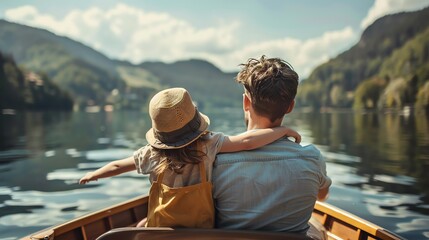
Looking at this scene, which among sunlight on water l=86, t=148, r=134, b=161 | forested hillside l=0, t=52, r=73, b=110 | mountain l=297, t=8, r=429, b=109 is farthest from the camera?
forested hillside l=0, t=52, r=73, b=110

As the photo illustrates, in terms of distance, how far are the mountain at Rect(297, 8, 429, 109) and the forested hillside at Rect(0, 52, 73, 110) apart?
259ft

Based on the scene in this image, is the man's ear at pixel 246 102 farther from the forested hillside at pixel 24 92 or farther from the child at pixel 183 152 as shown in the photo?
the forested hillside at pixel 24 92

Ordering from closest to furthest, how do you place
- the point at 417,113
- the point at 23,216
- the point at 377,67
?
the point at 23,216
the point at 417,113
the point at 377,67

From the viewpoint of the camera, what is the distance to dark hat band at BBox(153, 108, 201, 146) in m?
2.87

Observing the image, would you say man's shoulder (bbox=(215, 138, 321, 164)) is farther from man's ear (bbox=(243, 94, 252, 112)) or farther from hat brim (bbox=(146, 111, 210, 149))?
man's ear (bbox=(243, 94, 252, 112))

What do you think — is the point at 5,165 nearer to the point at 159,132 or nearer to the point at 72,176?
the point at 72,176

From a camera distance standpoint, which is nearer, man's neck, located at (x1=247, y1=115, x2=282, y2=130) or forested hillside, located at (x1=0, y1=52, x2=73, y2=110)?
man's neck, located at (x1=247, y1=115, x2=282, y2=130)

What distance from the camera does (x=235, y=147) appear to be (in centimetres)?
288

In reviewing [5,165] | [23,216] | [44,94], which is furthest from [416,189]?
[44,94]

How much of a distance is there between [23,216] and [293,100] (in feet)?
25.1

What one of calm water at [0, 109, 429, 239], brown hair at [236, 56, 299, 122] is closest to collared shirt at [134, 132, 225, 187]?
brown hair at [236, 56, 299, 122]

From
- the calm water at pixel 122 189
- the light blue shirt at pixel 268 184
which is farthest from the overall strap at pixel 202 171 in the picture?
the calm water at pixel 122 189

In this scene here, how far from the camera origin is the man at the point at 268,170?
111 inches

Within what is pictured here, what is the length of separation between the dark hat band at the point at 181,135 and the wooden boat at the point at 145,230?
0.56 metres
